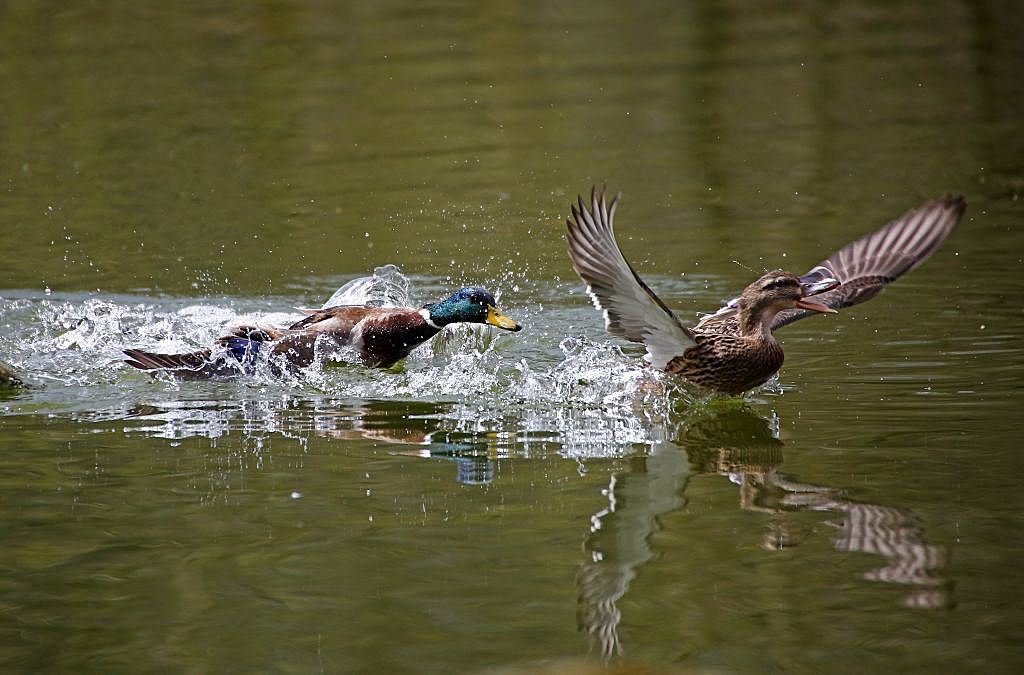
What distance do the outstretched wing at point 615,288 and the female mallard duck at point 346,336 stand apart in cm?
104

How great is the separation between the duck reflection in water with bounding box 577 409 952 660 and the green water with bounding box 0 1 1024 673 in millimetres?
20

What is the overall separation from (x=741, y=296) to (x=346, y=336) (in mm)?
2234

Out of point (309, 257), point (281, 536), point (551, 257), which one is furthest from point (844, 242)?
point (281, 536)

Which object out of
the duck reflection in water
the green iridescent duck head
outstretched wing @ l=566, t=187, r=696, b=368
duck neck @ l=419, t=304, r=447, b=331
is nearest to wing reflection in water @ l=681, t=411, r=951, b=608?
the duck reflection in water

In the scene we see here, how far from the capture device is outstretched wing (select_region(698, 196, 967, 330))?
764 centimetres

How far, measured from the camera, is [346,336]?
8.20 m

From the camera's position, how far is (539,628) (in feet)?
14.4

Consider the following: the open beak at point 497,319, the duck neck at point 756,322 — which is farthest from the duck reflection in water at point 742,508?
the open beak at point 497,319

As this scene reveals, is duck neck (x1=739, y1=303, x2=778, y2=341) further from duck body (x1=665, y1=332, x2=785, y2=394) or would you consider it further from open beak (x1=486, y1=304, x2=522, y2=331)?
open beak (x1=486, y1=304, x2=522, y2=331)

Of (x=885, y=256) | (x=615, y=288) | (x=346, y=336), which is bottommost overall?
(x=346, y=336)

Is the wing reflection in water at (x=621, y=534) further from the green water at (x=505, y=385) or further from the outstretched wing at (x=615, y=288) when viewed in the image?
the outstretched wing at (x=615, y=288)

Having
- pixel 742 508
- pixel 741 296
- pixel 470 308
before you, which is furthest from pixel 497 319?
pixel 742 508

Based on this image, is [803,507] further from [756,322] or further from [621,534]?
[756,322]

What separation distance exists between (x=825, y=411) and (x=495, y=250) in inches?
181
